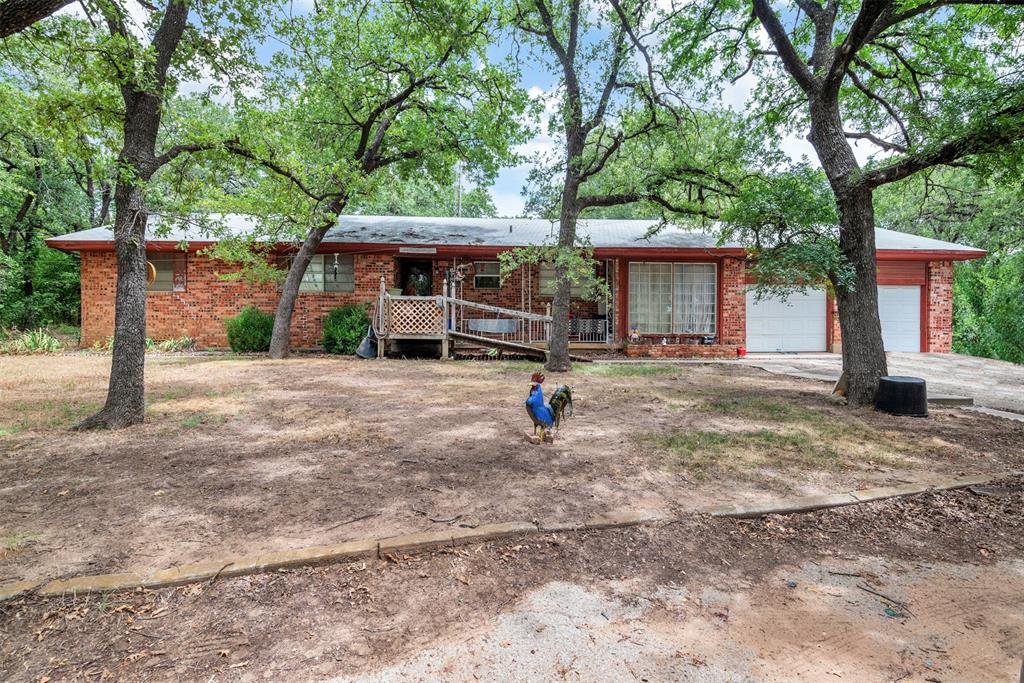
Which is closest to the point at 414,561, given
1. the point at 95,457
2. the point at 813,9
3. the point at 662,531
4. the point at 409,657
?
the point at 409,657

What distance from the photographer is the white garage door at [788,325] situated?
14.6 meters

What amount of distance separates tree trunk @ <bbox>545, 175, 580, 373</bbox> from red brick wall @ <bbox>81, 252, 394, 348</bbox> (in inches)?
216

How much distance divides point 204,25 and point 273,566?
7.22 m

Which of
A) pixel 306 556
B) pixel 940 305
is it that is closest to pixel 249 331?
pixel 306 556

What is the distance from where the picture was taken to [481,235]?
14.6m

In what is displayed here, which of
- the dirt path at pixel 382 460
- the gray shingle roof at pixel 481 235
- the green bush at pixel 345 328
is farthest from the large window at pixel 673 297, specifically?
the green bush at pixel 345 328

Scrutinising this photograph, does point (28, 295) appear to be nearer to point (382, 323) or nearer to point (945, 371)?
point (382, 323)

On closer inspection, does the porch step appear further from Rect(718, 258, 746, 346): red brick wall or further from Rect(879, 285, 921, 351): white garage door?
Rect(879, 285, 921, 351): white garage door

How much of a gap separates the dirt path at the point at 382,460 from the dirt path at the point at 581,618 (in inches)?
16.0

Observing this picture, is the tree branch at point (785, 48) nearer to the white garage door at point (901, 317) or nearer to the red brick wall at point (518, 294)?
Answer: the red brick wall at point (518, 294)

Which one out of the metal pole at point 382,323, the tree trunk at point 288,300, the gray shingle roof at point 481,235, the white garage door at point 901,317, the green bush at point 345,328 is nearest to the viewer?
the metal pole at point 382,323

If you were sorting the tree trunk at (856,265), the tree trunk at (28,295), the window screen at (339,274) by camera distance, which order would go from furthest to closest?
the tree trunk at (28,295), the window screen at (339,274), the tree trunk at (856,265)

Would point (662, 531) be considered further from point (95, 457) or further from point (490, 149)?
point (490, 149)

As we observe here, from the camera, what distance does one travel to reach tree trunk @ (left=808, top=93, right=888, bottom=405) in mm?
6816
